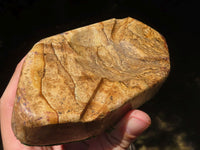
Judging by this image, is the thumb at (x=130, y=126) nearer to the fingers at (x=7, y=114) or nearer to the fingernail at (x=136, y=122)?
the fingernail at (x=136, y=122)

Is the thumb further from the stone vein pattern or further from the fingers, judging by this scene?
the fingers

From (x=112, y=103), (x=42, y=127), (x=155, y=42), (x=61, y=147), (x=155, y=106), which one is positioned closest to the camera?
(x=42, y=127)

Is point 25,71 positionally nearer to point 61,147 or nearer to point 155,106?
point 61,147

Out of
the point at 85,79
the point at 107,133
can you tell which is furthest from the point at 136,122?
the point at 85,79

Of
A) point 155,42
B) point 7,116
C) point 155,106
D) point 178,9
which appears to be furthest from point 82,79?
point 178,9

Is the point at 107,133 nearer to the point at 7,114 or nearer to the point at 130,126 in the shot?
the point at 130,126

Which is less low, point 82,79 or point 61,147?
point 82,79

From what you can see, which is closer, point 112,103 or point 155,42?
point 112,103

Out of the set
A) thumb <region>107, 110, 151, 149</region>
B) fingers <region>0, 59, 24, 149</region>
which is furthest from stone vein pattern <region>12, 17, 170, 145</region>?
fingers <region>0, 59, 24, 149</region>
